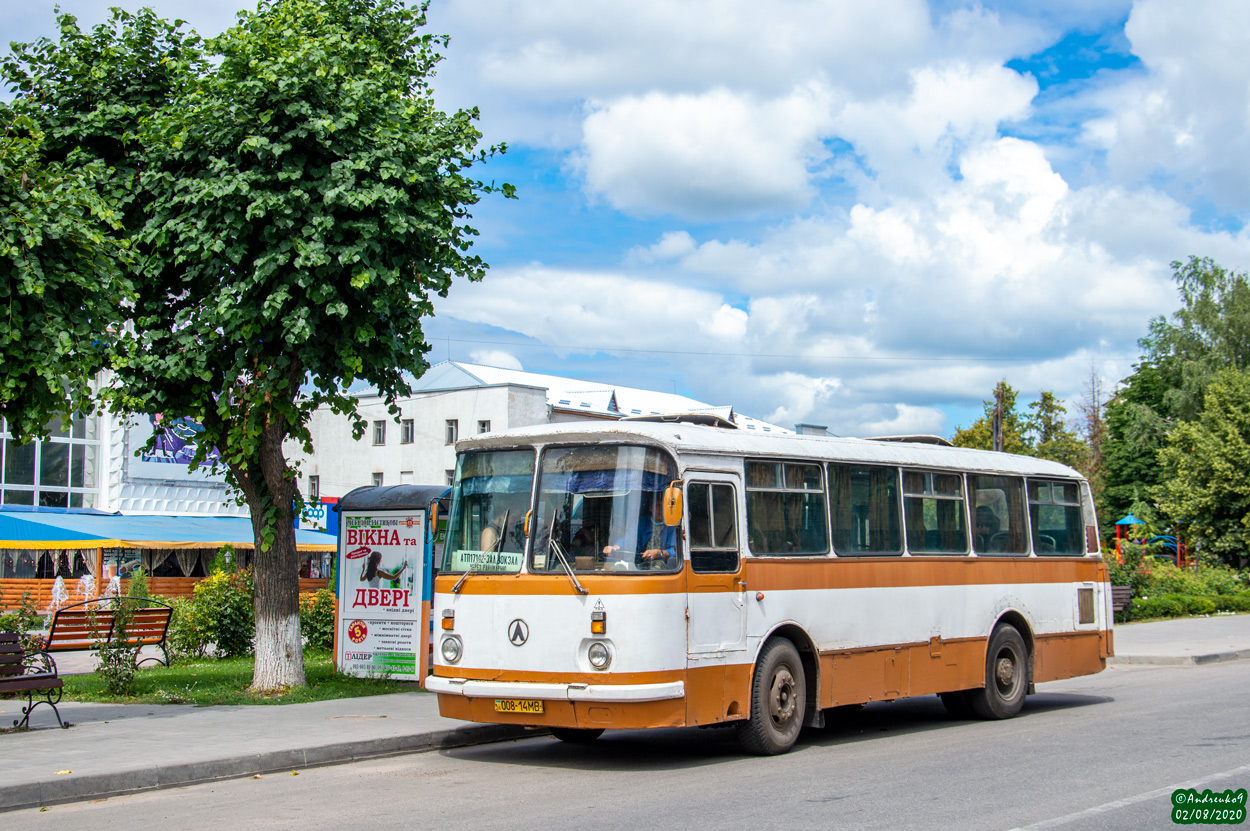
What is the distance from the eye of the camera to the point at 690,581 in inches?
409

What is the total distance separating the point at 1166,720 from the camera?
1342cm

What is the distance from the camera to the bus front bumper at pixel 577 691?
990cm

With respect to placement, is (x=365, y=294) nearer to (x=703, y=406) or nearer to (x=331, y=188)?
(x=331, y=188)

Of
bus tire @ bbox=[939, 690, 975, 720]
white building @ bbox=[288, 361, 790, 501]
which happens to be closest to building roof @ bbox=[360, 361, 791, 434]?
white building @ bbox=[288, 361, 790, 501]

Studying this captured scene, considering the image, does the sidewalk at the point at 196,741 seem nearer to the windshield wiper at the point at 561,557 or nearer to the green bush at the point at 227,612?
the windshield wiper at the point at 561,557

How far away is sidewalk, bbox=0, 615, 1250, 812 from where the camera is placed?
947 centimetres

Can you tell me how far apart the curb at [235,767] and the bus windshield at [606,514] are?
8.43 feet

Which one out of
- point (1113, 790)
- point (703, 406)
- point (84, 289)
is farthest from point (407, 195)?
point (703, 406)

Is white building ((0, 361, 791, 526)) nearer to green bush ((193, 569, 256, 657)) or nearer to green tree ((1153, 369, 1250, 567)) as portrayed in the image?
green tree ((1153, 369, 1250, 567))

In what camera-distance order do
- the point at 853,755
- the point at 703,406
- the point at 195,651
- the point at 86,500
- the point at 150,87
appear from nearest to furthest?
the point at 853,755 → the point at 150,87 → the point at 195,651 → the point at 86,500 → the point at 703,406

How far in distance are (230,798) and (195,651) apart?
41.2 feet

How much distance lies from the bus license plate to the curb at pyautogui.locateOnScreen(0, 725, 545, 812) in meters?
1.54

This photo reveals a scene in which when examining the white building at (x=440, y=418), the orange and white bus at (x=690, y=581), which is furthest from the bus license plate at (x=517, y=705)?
the white building at (x=440, y=418)

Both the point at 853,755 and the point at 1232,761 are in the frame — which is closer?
the point at 1232,761
